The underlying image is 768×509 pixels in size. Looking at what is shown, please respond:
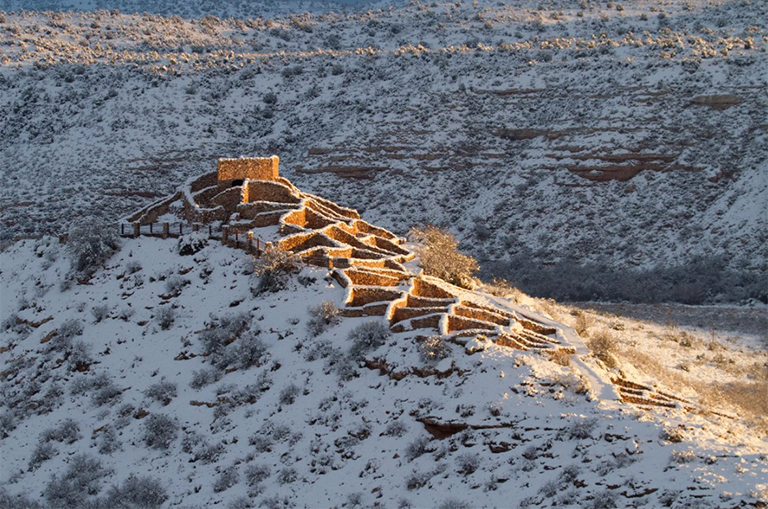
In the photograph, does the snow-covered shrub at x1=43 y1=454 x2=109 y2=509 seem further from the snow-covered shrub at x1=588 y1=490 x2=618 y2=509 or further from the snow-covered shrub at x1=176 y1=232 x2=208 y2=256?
the snow-covered shrub at x1=588 y1=490 x2=618 y2=509

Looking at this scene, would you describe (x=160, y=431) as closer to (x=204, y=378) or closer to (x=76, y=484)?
(x=204, y=378)

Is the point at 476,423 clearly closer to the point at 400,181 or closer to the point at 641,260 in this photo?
the point at 641,260

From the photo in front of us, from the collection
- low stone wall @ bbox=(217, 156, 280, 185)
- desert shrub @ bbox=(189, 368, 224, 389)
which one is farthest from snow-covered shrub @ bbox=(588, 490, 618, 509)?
low stone wall @ bbox=(217, 156, 280, 185)

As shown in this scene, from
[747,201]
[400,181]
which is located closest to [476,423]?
[747,201]

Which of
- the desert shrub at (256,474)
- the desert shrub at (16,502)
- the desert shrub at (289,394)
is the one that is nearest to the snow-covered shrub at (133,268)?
the desert shrub at (289,394)

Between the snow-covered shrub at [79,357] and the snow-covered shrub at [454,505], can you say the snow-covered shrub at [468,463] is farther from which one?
the snow-covered shrub at [79,357]

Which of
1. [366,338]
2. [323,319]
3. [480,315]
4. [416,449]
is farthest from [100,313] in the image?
[416,449]
